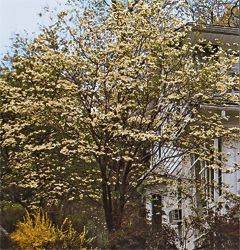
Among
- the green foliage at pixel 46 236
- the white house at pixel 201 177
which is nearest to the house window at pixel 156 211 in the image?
the white house at pixel 201 177

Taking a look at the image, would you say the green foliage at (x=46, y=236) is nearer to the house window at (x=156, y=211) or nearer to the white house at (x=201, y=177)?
the house window at (x=156, y=211)

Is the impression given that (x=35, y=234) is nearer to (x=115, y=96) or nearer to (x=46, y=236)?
(x=46, y=236)

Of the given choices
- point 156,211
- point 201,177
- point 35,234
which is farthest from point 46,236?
point 201,177

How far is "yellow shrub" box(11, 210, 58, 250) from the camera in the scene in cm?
404

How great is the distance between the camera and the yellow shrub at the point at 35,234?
4043mm

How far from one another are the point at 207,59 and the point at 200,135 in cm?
65

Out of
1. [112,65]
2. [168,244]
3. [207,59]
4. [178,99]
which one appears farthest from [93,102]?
[168,244]

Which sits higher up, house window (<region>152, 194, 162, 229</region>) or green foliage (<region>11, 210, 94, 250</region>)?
house window (<region>152, 194, 162, 229</region>)

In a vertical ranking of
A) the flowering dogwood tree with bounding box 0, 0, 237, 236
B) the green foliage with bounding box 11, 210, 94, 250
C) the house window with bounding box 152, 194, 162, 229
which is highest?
the flowering dogwood tree with bounding box 0, 0, 237, 236

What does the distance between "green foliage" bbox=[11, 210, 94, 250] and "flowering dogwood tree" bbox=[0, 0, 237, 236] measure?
36cm

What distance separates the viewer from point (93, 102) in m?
4.38

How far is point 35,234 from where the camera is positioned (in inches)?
162

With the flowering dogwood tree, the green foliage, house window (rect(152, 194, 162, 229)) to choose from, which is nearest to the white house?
house window (rect(152, 194, 162, 229))

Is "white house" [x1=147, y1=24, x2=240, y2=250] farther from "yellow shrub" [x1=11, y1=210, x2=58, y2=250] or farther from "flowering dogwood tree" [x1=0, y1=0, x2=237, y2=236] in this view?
"yellow shrub" [x1=11, y1=210, x2=58, y2=250]
